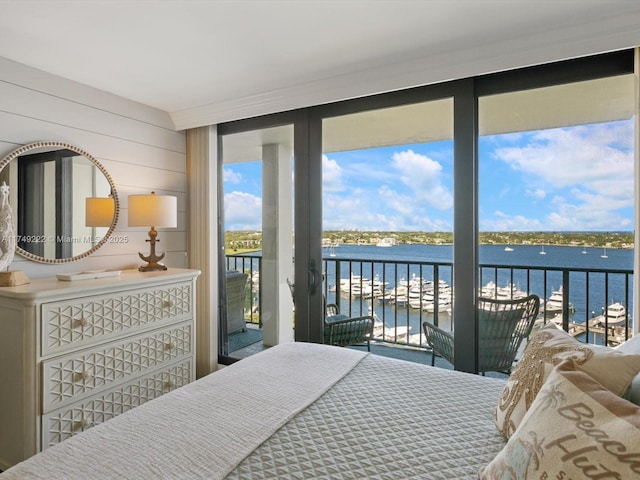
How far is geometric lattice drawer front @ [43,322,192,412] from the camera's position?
2.06 m

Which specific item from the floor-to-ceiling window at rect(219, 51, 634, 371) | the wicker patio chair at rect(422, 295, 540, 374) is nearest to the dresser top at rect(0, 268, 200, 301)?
the floor-to-ceiling window at rect(219, 51, 634, 371)

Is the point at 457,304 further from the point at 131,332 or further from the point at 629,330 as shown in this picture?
the point at 131,332

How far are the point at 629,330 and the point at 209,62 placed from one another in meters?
2.89

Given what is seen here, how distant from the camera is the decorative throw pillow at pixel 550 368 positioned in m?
0.97

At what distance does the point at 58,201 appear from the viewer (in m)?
2.62

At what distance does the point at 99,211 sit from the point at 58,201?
29 centimetres

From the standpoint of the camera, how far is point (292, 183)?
10.1 feet

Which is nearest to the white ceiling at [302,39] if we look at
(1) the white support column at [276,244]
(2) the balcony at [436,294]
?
(1) the white support column at [276,244]

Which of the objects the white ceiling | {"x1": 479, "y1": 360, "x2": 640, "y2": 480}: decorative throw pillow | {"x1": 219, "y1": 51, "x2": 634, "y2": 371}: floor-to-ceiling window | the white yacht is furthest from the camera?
the white yacht

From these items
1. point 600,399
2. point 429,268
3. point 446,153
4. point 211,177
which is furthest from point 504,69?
point 211,177

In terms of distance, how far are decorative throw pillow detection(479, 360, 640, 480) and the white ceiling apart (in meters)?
1.70

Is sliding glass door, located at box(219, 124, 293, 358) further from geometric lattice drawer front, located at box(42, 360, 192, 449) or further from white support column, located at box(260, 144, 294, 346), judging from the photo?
geometric lattice drawer front, located at box(42, 360, 192, 449)

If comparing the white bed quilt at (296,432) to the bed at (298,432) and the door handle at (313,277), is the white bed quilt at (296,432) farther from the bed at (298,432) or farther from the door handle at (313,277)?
the door handle at (313,277)

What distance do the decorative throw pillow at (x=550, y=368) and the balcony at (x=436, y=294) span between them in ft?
3.56
